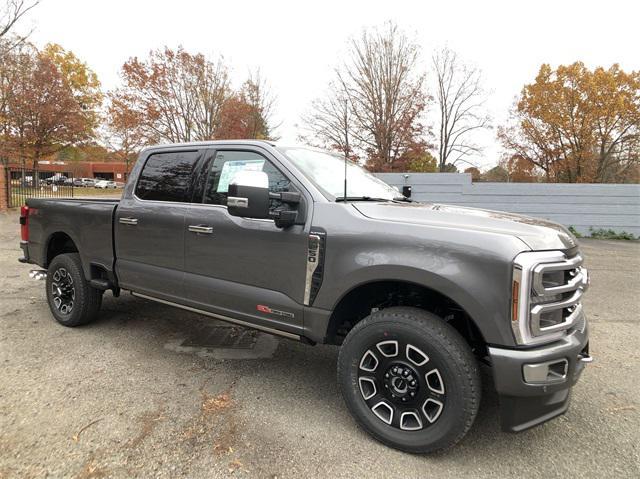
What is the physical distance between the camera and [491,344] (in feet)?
7.37

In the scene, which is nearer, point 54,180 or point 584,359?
point 584,359

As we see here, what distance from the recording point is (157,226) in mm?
3721

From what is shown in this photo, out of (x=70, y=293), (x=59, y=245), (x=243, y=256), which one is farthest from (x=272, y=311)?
(x=59, y=245)

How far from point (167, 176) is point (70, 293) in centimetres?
188

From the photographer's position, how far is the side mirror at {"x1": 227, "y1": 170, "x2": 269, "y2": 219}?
8.89 ft

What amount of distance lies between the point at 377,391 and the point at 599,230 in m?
14.1

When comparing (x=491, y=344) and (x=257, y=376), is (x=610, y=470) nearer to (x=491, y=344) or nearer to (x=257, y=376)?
(x=491, y=344)

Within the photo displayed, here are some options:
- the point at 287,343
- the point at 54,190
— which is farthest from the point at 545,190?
the point at 54,190

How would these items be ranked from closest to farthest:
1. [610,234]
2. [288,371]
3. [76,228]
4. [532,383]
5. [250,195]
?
[532,383] < [250,195] < [288,371] < [76,228] < [610,234]

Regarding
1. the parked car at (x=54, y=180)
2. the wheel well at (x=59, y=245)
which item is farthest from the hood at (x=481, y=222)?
the parked car at (x=54, y=180)

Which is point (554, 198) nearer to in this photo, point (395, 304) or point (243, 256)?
point (395, 304)

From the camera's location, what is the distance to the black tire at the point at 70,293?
4.34 meters

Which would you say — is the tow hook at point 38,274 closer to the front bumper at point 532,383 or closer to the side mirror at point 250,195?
the side mirror at point 250,195

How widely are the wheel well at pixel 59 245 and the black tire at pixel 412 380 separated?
385 cm
